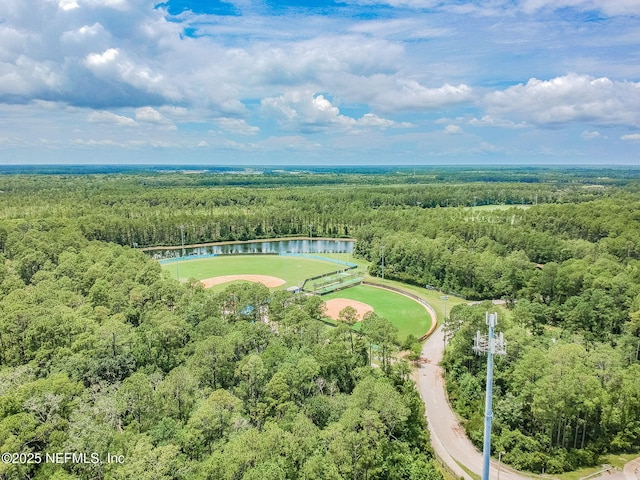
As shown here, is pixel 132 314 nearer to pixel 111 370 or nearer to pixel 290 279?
pixel 111 370

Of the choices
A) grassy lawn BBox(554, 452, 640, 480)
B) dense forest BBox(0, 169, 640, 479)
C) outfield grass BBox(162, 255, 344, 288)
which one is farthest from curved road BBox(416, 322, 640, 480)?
outfield grass BBox(162, 255, 344, 288)

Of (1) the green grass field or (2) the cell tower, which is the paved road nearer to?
(1) the green grass field

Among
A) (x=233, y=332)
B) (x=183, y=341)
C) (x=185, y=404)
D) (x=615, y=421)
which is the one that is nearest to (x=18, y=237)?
(x=183, y=341)

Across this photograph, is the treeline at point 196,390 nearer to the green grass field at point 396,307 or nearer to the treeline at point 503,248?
the green grass field at point 396,307

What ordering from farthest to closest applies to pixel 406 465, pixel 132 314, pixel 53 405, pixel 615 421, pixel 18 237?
pixel 18 237 → pixel 132 314 → pixel 615 421 → pixel 406 465 → pixel 53 405

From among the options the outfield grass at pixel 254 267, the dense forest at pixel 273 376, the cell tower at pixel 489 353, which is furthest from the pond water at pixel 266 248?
the cell tower at pixel 489 353

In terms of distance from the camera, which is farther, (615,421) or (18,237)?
(18,237)
